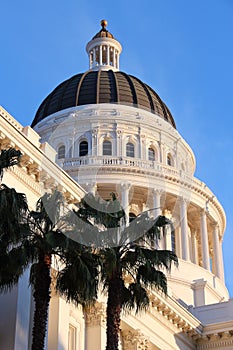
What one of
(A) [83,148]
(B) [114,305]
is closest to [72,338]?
(B) [114,305]

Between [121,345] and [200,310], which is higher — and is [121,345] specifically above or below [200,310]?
A: below

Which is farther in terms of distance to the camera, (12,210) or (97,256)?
(97,256)

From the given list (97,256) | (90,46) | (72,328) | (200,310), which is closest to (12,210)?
(97,256)

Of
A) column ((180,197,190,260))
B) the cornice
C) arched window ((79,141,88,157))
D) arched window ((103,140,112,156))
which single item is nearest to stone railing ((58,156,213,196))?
arched window ((79,141,88,157))

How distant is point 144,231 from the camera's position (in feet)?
78.0

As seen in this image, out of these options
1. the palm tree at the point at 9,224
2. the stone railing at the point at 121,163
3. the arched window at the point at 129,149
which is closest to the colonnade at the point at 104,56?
the arched window at the point at 129,149

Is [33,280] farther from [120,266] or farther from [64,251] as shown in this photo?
[120,266]

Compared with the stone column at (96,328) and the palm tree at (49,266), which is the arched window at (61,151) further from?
the palm tree at (49,266)

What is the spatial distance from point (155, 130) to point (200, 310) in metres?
21.9

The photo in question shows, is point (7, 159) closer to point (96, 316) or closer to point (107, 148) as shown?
point (96, 316)

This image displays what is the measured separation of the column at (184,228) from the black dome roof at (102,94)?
9.05m

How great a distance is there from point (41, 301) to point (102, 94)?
43.6m

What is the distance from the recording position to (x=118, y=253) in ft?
73.8

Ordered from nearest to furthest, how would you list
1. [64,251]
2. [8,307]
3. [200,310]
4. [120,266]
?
1. [64,251]
2. [120,266]
3. [8,307]
4. [200,310]
